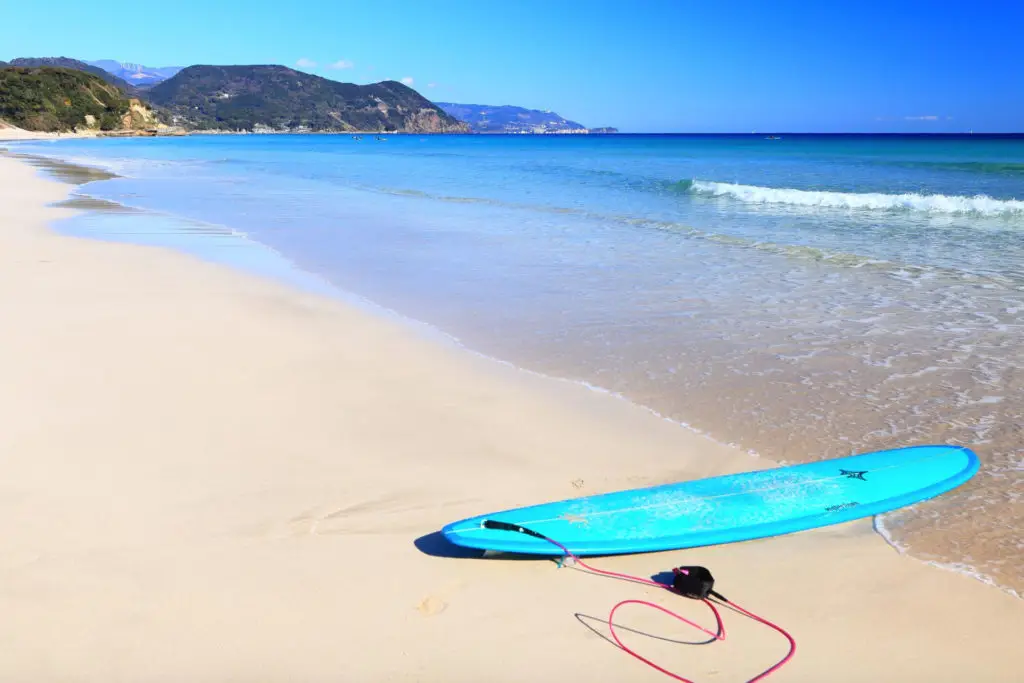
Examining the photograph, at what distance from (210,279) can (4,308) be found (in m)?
2.34

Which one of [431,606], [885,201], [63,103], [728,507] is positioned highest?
[63,103]

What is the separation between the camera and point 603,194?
890 inches

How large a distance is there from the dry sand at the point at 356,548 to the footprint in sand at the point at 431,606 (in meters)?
0.01

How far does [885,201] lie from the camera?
20.3m

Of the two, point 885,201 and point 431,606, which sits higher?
point 885,201

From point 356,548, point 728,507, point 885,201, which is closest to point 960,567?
point 728,507

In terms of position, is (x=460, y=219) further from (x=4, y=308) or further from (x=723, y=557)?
(x=723, y=557)

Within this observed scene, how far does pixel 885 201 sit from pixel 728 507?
63.4 feet

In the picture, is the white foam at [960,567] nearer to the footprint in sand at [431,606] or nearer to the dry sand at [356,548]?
the dry sand at [356,548]

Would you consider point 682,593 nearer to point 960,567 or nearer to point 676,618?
point 676,618

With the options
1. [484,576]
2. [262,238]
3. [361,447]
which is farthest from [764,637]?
[262,238]

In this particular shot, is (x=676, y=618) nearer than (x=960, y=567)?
Yes

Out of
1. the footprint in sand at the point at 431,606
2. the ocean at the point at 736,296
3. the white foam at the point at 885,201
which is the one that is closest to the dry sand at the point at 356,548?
the footprint in sand at the point at 431,606

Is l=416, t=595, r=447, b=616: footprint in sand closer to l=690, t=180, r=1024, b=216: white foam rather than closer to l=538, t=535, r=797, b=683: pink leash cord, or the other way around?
l=538, t=535, r=797, b=683: pink leash cord
